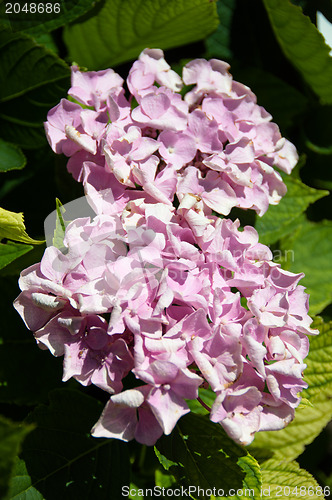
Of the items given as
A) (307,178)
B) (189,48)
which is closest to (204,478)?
(307,178)

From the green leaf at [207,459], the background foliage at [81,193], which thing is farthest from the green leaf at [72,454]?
the green leaf at [207,459]

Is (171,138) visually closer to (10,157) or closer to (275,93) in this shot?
(10,157)

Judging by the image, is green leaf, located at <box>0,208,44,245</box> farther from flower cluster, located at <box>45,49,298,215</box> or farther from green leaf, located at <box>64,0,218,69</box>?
green leaf, located at <box>64,0,218,69</box>

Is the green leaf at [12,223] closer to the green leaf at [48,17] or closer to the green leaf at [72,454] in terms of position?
the green leaf at [72,454]

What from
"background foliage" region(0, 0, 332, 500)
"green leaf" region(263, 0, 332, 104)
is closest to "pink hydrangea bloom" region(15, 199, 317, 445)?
"background foliage" region(0, 0, 332, 500)

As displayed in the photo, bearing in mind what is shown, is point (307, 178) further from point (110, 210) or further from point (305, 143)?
point (110, 210)

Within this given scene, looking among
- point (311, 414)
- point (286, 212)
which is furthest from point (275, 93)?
point (311, 414)
